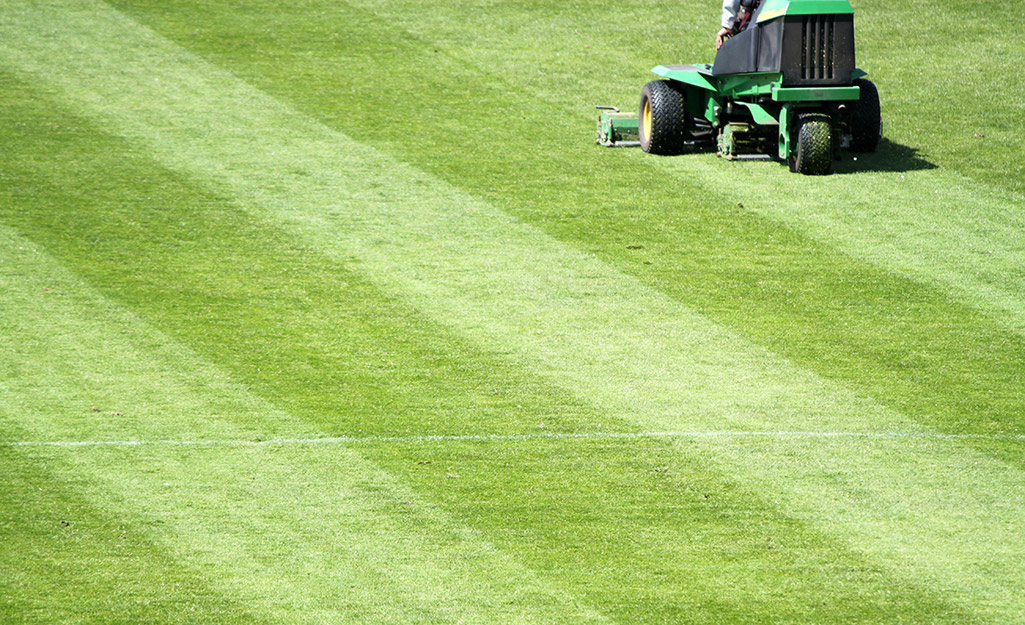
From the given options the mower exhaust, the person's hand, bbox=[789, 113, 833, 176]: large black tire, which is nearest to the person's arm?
the person's hand

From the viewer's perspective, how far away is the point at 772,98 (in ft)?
46.3

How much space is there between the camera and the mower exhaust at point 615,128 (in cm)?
1585

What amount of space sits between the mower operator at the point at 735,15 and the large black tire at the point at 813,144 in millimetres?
1540

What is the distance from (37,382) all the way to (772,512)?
5482 millimetres

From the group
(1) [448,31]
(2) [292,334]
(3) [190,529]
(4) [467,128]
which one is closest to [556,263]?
(2) [292,334]

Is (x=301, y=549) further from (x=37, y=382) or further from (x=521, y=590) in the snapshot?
(x=37, y=382)

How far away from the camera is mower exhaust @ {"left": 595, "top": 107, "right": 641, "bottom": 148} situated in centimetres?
1585

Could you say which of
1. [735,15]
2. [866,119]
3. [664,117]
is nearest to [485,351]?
[664,117]

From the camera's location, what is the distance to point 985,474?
26.3 feet

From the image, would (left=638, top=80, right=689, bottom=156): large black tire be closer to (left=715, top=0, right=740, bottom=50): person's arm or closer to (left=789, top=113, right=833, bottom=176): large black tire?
(left=715, top=0, right=740, bottom=50): person's arm

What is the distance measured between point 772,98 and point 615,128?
2.42m

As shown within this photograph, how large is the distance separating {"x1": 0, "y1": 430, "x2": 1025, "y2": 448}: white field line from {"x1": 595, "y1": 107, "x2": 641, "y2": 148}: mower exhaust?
7772 mm

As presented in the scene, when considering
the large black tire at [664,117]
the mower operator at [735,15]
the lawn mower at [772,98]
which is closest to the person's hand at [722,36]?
the mower operator at [735,15]

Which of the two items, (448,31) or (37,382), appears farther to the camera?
(448,31)
